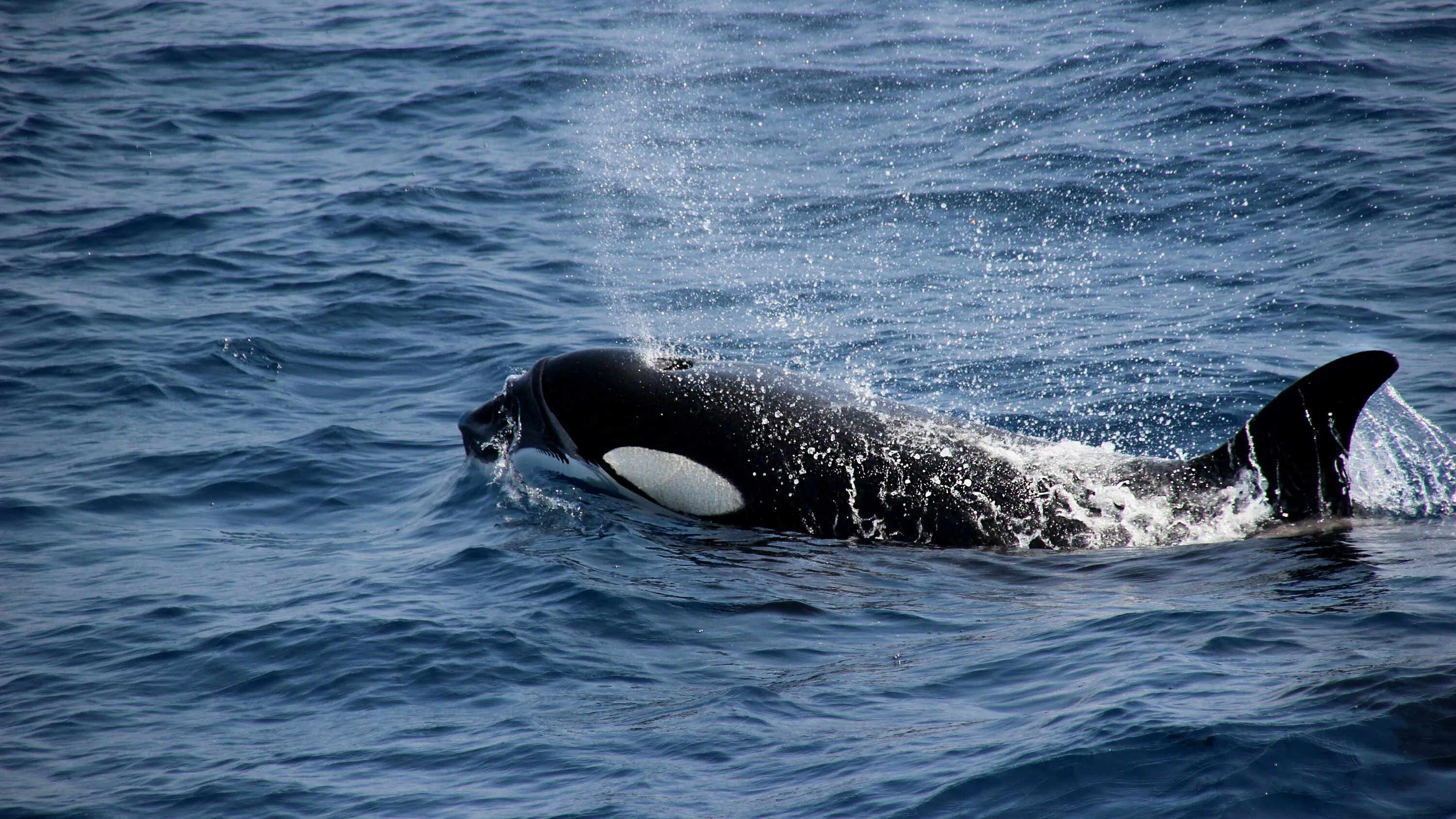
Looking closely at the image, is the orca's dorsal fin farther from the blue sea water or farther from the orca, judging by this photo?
the blue sea water

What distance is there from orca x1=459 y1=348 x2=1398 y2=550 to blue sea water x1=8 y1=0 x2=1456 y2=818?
0.25m

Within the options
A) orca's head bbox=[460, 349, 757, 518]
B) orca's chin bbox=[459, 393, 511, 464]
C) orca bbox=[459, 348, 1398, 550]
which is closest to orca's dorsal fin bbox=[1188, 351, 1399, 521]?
orca bbox=[459, 348, 1398, 550]

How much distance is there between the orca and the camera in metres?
8.01

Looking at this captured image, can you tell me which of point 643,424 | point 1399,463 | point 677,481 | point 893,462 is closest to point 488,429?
point 643,424

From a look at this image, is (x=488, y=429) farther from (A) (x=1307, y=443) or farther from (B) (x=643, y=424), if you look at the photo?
(A) (x=1307, y=443)

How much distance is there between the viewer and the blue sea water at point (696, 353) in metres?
6.32

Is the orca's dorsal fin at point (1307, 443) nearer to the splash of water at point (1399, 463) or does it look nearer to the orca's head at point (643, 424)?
the splash of water at point (1399, 463)

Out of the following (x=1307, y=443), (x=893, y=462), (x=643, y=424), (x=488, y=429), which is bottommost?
(x=488, y=429)

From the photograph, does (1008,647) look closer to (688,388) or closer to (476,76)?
(688,388)

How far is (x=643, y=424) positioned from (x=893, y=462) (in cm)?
174

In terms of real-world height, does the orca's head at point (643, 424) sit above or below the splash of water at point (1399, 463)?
above

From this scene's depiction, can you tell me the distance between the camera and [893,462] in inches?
344

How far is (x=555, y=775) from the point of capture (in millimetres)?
6363

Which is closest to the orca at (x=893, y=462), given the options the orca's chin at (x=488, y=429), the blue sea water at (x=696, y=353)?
the blue sea water at (x=696, y=353)
